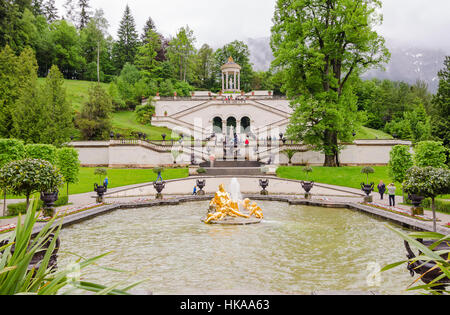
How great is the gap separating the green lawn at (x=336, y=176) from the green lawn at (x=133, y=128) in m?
22.1

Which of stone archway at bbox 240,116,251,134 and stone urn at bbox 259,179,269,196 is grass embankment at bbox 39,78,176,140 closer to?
stone archway at bbox 240,116,251,134

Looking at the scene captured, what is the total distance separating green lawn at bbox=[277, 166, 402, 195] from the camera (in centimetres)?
2750

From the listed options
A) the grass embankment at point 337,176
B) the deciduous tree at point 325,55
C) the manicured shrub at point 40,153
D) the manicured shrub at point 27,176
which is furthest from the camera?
the deciduous tree at point 325,55

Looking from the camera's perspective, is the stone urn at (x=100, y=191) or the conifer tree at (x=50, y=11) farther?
the conifer tree at (x=50, y=11)

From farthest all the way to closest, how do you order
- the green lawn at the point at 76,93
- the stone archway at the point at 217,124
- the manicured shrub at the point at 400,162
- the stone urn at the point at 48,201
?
the stone archway at the point at 217,124, the green lawn at the point at 76,93, the manicured shrub at the point at 400,162, the stone urn at the point at 48,201

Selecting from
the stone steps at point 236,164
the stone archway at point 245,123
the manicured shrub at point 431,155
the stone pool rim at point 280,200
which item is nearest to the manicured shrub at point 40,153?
the stone pool rim at point 280,200

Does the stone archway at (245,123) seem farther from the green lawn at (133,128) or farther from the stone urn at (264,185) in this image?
the stone urn at (264,185)

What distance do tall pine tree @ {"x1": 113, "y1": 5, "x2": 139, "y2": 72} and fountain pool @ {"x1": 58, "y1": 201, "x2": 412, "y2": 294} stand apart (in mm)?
75071

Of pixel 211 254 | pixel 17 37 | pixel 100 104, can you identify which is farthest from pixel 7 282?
pixel 17 37

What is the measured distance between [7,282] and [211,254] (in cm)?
780

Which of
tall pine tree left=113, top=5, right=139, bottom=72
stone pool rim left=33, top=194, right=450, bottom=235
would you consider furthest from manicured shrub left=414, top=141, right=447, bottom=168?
tall pine tree left=113, top=5, right=139, bottom=72

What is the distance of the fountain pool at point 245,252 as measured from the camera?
24.3 feet

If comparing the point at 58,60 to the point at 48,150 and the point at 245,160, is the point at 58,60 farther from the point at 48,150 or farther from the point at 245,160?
the point at 48,150

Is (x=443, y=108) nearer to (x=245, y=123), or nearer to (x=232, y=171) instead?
(x=232, y=171)
